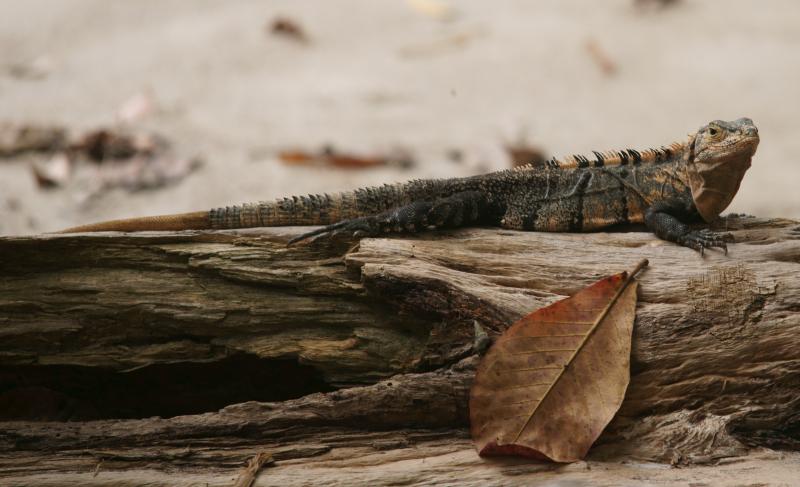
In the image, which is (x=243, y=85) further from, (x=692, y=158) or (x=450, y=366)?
(x=450, y=366)

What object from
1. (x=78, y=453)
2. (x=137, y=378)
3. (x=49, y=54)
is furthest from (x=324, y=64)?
(x=78, y=453)

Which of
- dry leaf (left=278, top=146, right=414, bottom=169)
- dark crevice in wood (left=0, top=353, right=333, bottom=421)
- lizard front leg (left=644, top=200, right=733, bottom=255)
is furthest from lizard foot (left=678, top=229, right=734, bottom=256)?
dry leaf (left=278, top=146, right=414, bottom=169)

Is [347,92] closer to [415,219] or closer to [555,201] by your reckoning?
[555,201]

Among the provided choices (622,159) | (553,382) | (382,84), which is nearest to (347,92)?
(382,84)

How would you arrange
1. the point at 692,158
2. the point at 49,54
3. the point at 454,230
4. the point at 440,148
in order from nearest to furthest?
1. the point at 454,230
2. the point at 692,158
3. the point at 440,148
4. the point at 49,54

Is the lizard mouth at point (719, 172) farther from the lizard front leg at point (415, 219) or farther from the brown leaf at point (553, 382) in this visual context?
the brown leaf at point (553, 382)

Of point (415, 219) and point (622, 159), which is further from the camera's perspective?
point (622, 159)
